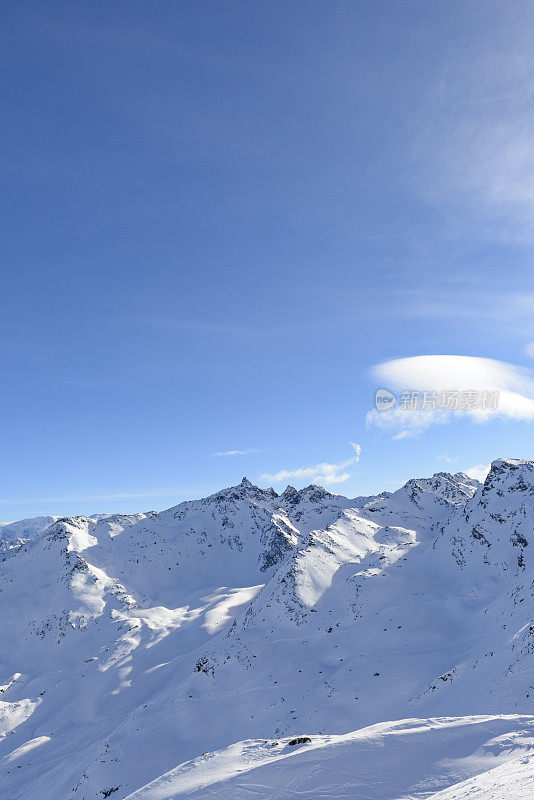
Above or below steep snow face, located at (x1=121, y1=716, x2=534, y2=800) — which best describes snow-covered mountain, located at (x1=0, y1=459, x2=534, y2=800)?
below

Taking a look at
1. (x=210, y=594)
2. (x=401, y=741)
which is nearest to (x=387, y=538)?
(x=210, y=594)

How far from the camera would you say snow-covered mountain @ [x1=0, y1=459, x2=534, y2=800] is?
17609 mm

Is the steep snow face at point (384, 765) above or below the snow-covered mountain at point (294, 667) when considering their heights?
above

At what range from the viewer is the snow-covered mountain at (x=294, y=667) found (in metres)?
17.6

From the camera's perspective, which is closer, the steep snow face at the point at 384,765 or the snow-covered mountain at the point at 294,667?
the steep snow face at the point at 384,765

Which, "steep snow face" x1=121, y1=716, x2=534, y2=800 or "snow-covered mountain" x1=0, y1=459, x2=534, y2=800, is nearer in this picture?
"steep snow face" x1=121, y1=716, x2=534, y2=800

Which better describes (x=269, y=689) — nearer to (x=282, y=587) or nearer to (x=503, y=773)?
(x=282, y=587)

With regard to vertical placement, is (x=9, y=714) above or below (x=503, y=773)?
below

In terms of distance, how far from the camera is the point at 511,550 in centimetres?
6062

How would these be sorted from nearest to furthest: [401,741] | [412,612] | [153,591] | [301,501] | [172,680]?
[401,741] < [412,612] < [172,680] < [153,591] < [301,501]

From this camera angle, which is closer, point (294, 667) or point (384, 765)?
point (384, 765)

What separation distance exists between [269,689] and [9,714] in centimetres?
5221

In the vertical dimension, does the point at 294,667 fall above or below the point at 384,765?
below

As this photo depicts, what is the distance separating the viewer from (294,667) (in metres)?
48.4
